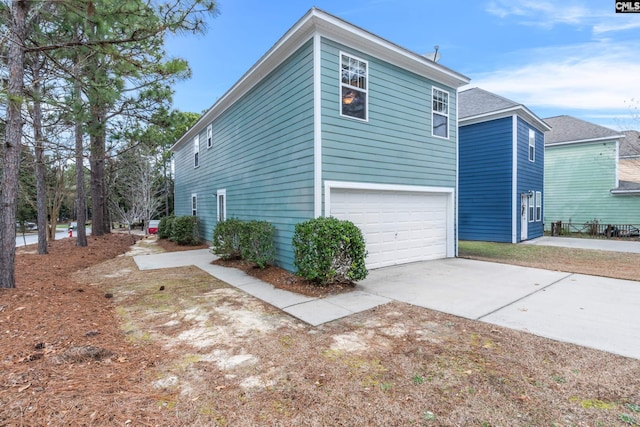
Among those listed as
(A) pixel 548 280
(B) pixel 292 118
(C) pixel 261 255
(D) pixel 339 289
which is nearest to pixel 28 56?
(B) pixel 292 118

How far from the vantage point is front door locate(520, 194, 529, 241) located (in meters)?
12.8

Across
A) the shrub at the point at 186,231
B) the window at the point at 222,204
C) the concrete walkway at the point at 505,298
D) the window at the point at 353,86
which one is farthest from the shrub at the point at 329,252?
the shrub at the point at 186,231

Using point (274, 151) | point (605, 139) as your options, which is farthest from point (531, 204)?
point (274, 151)

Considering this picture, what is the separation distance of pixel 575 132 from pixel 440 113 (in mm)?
14226

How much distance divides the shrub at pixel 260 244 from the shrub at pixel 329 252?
146cm

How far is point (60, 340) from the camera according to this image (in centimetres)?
327

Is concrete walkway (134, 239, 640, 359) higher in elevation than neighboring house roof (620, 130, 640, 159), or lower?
lower

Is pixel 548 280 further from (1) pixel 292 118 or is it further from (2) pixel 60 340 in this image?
(2) pixel 60 340

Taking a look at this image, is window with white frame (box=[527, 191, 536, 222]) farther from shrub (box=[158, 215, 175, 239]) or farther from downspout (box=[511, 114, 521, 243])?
shrub (box=[158, 215, 175, 239])

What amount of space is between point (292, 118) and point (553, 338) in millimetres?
5819

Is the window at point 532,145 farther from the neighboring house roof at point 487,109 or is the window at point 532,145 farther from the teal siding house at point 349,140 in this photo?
the teal siding house at point 349,140

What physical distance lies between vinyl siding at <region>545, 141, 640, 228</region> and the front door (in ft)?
20.1

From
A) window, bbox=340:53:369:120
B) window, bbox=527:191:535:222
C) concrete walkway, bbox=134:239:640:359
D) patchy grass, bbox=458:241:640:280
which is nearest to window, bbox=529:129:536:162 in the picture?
window, bbox=527:191:535:222

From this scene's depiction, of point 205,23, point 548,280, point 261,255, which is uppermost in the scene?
point 205,23
